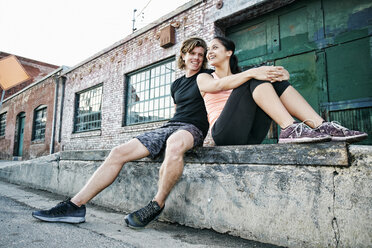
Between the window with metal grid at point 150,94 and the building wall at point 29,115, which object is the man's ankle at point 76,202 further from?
the building wall at point 29,115

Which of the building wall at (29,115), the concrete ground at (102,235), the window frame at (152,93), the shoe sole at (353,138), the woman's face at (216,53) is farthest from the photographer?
the building wall at (29,115)

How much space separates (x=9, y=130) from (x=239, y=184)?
1727cm

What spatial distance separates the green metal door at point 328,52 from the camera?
373cm

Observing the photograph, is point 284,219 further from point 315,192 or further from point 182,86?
point 182,86

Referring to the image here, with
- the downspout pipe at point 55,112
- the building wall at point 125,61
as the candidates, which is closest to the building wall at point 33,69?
the downspout pipe at point 55,112

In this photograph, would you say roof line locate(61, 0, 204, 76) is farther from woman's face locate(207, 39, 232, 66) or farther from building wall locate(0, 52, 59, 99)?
building wall locate(0, 52, 59, 99)

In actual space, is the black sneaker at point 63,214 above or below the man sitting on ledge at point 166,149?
below

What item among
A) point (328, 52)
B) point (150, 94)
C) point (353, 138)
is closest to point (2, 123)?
point (150, 94)

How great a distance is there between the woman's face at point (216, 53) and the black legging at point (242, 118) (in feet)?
1.97

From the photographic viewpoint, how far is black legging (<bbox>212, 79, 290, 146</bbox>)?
1.78 m

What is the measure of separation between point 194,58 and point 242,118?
0.94 m

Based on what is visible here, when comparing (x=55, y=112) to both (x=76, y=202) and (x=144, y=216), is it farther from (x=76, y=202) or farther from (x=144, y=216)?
(x=144, y=216)

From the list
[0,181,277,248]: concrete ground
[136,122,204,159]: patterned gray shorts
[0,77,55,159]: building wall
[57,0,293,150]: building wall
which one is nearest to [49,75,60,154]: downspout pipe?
[0,77,55,159]: building wall

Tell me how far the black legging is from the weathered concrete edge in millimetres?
128
